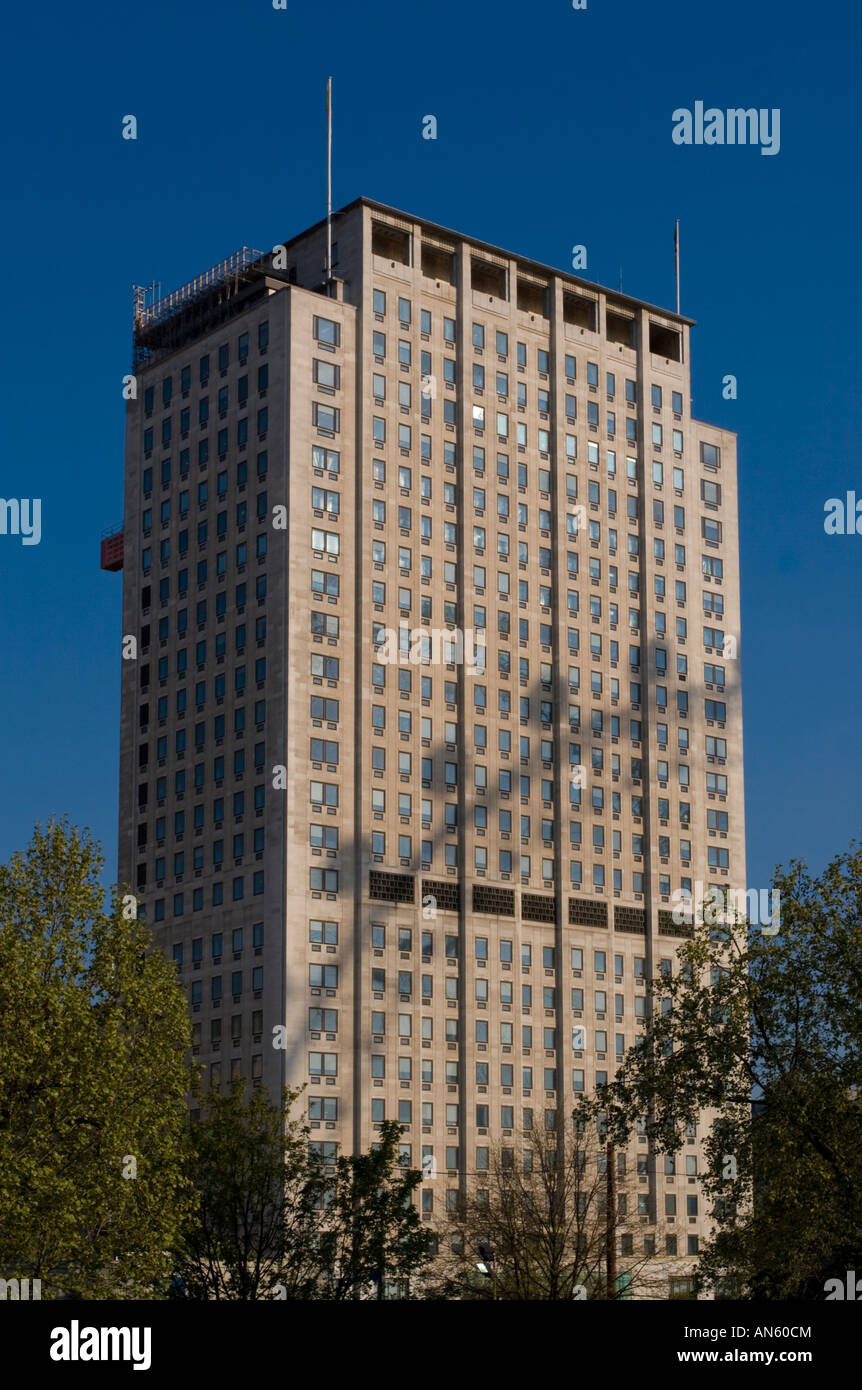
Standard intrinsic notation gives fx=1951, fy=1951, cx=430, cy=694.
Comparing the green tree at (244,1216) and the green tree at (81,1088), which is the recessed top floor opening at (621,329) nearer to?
the green tree at (244,1216)

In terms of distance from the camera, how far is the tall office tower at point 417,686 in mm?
135000

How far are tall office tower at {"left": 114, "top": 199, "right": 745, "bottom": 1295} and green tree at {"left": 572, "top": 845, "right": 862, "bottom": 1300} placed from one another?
70.1m

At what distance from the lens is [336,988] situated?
133125mm

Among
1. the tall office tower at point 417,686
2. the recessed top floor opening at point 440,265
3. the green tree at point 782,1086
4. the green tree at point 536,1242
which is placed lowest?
the green tree at point 536,1242

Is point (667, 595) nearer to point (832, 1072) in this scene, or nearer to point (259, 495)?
point (259, 495)

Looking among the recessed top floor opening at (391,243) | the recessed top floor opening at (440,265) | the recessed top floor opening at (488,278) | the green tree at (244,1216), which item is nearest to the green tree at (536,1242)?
the green tree at (244,1216)

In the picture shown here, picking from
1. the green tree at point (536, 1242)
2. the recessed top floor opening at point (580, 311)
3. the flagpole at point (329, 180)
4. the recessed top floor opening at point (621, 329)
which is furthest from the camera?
the recessed top floor opening at point (621, 329)

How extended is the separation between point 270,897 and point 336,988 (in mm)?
7719

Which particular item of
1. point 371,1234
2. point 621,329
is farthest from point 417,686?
point 371,1234

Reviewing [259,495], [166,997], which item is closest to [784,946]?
[166,997]

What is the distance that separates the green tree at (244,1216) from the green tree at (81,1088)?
548 centimetres

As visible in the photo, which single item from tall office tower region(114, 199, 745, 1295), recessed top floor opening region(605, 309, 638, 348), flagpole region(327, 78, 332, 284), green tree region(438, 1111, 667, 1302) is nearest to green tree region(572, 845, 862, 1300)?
green tree region(438, 1111, 667, 1302)

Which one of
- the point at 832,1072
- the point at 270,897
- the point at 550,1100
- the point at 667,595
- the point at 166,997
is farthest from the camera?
the point at 667,595

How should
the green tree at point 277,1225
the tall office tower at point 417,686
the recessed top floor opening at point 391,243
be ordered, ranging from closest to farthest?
1. the green tree at point 277,1225
2. the tall office tower at point 417,686
3. the recessed top floor opening at point 391,243
